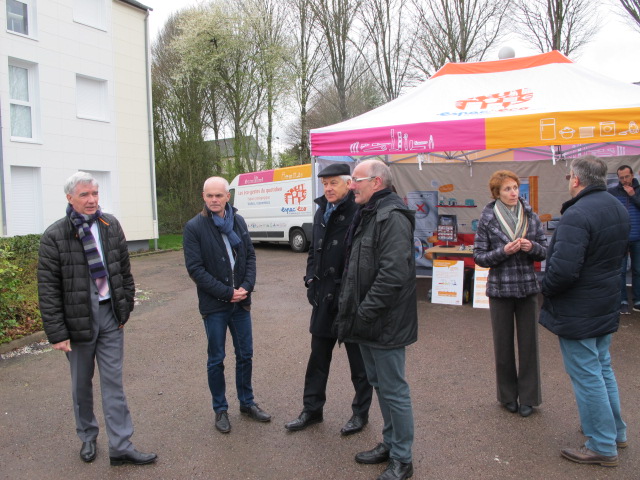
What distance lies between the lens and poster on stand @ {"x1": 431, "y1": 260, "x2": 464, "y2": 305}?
7070mm

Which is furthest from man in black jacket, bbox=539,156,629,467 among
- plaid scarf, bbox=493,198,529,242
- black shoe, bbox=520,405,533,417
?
plaid scarf, bbox=493,198,529,242

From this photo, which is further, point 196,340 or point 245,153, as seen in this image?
point 245,153

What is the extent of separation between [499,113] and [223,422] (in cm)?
502

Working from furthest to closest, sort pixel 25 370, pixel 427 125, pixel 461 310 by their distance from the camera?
pixel 461 310 < pixel 427 125 < pixel 25 370

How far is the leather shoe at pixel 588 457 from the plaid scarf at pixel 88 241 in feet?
10.3

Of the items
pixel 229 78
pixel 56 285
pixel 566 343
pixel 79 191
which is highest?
pixel 229 78

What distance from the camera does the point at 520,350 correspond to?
365 cm

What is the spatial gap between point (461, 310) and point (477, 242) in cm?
321

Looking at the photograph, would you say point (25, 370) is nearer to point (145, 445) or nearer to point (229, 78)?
point (145, 445)

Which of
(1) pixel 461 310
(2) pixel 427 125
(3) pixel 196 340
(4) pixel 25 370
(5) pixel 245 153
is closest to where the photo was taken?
(4) pixel 25 370

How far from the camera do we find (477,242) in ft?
12.5

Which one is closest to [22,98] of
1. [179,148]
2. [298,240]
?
[298,240]

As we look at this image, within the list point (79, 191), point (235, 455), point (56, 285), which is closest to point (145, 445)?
point (235, 455)

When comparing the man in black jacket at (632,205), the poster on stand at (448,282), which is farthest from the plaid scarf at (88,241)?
the man in black jacket at (632,205)
